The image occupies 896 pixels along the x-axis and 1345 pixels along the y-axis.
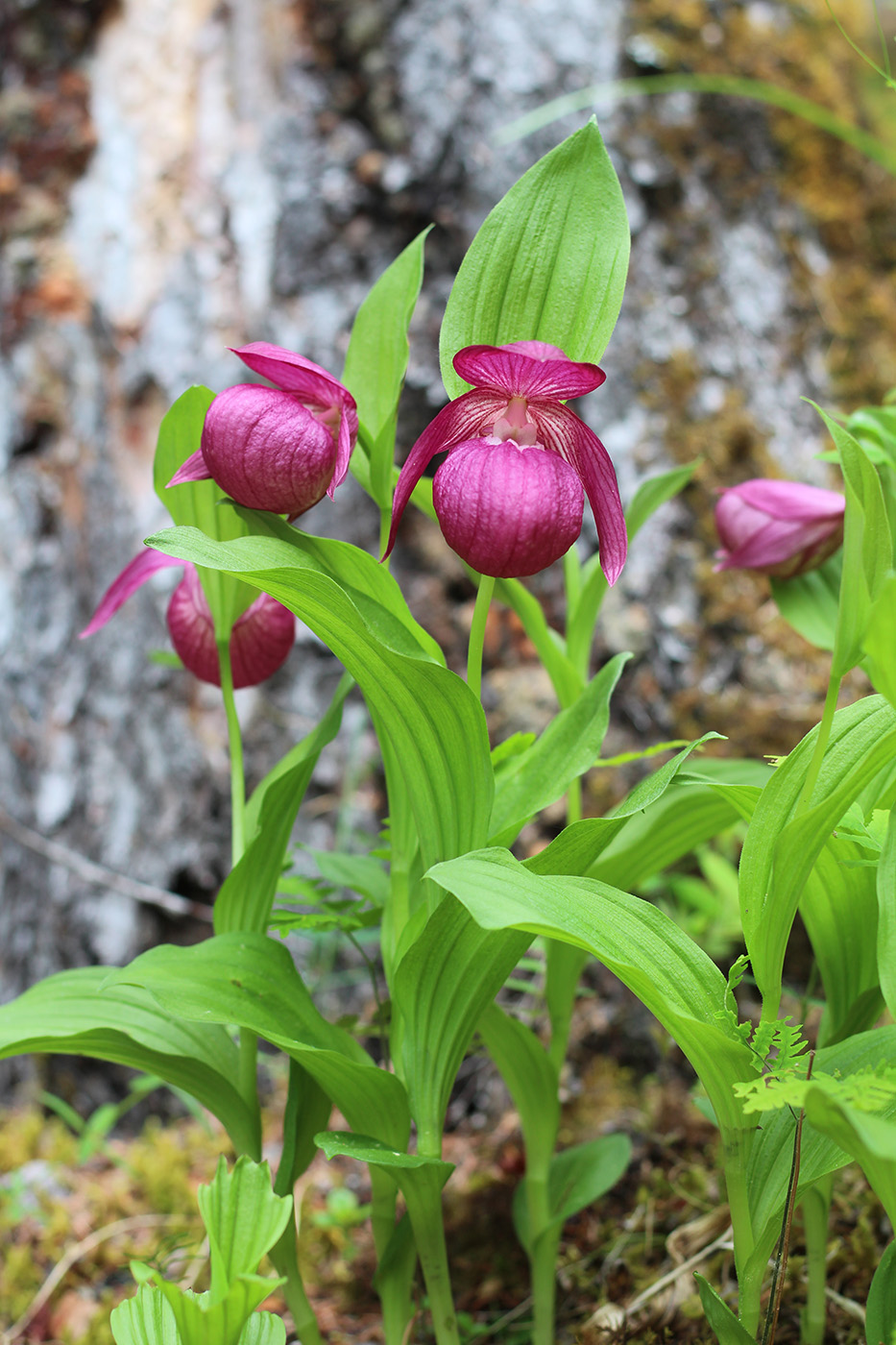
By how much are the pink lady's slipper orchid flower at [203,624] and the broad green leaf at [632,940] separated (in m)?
0.44

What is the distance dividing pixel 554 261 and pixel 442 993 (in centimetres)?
71

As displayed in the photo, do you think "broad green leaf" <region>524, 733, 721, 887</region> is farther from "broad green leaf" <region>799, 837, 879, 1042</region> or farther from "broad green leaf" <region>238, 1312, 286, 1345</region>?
"broad green leaf" <region>238, 1312, 286, 1345</region>

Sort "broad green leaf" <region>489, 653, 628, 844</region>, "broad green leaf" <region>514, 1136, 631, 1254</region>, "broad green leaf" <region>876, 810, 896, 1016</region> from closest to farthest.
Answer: "broad green leaf" <region>876, 810, 896, 1016</region> < "broad green leaf" <region>489, 653, 628, 844</region> < "broad green leaf" <region>514, 1136, 631, 1254</region>

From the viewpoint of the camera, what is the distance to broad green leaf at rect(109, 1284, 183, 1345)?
2.43ft

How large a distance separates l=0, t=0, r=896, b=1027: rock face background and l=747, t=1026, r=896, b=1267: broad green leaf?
956mm

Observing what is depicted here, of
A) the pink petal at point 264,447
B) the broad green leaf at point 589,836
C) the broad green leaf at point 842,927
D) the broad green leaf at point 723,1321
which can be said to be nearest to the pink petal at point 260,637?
the pink petal at point 264,447

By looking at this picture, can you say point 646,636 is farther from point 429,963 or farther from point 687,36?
point 687,36

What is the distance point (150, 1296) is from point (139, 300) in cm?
198

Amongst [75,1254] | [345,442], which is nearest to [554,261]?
[345,442]

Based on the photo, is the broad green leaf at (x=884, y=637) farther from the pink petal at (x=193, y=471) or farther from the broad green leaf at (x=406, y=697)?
the pink petal at (x=193, y=471)

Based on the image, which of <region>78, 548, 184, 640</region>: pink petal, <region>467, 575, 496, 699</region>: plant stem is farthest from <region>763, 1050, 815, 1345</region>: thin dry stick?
<region>78, 548, 184, 640</region>: pink petal

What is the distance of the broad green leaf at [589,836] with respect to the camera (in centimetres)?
78

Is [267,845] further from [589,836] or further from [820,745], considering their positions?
[820,745]

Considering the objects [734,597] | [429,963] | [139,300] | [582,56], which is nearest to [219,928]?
[429,963]
